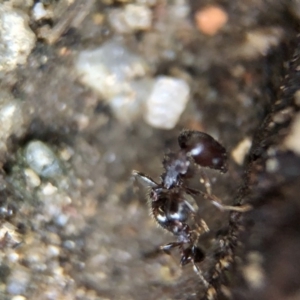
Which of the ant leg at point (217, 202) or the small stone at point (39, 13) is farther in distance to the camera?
the small stone at point (39, 13)

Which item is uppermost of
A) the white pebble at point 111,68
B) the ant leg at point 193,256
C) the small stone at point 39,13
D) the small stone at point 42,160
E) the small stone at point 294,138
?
the small stone at point 39,13

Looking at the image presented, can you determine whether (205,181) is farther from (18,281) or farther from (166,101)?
(18,281)

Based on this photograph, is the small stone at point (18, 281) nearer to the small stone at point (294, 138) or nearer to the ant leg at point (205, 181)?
the ant leg at point (205, 181)

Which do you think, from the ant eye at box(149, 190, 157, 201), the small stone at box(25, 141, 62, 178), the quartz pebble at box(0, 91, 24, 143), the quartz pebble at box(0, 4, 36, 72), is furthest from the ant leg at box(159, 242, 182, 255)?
the quartz pebble at box(0, 4, 36, 72)

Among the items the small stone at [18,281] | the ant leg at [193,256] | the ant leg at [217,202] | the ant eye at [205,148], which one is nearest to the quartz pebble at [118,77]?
the ant eye at [205,148]

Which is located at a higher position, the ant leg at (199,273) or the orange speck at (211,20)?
the orange speck at (211,20)

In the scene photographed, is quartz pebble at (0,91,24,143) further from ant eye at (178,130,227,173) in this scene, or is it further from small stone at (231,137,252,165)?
small stone at (231,137,252,165)

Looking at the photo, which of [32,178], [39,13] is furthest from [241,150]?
[39,13]
